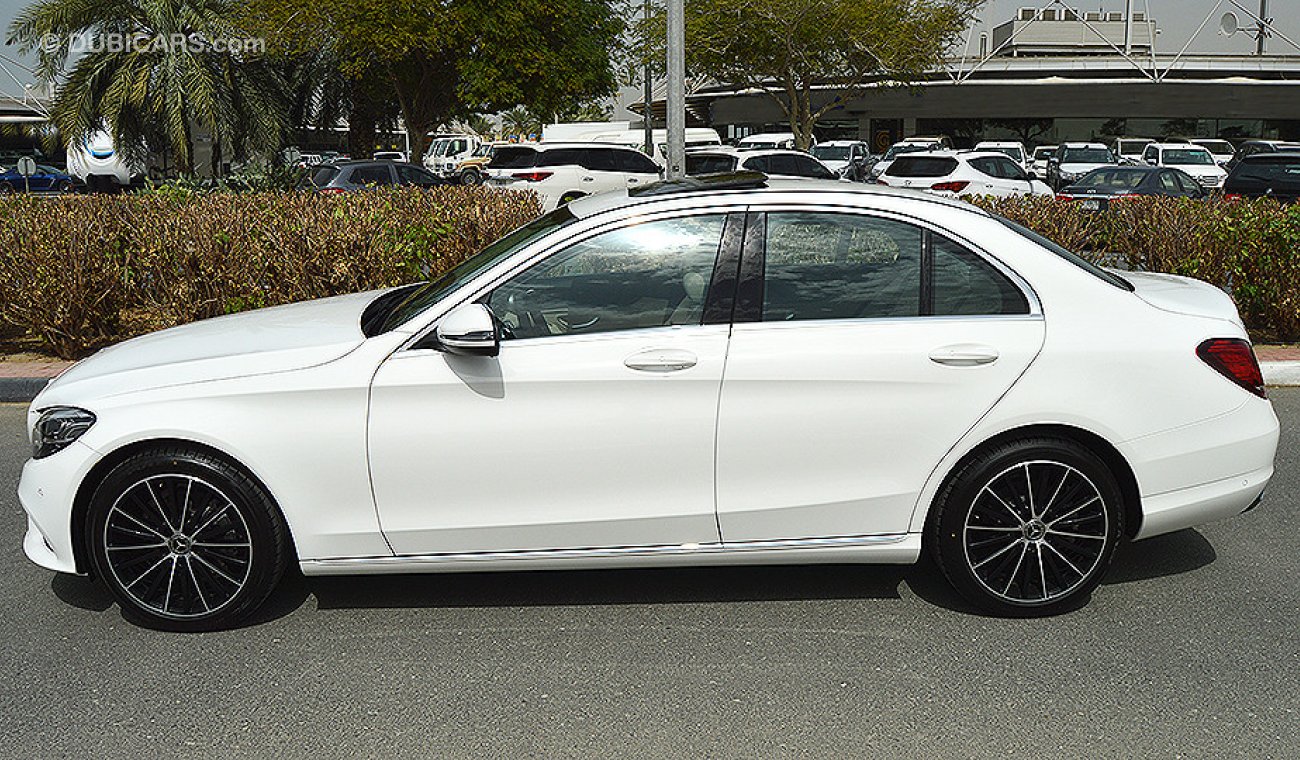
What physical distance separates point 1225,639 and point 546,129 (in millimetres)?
36620

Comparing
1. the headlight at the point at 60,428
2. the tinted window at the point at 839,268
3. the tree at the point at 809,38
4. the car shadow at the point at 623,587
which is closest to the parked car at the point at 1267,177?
the car shadow at the point at 623,587

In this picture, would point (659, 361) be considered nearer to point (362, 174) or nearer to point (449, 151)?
point (362, 174)

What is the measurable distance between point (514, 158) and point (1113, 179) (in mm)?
11522

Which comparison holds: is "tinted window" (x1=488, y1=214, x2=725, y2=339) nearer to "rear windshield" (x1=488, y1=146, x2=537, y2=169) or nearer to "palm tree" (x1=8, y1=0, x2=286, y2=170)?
"rear windshield" (x1=488, y1=146, x2=537, y2=169)

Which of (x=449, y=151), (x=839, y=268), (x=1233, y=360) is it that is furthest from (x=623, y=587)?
(x=449, y=151)

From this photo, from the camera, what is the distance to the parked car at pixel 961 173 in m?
22.7

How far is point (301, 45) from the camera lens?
97.5 feet

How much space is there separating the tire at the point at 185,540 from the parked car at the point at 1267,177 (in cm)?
1942

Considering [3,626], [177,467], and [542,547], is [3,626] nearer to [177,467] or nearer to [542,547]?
[177,467]

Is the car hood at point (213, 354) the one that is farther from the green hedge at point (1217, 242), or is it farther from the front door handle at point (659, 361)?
the green hedge at point (1217, 242)

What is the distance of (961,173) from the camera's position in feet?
75.3

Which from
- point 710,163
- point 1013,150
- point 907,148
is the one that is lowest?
point 1013,150

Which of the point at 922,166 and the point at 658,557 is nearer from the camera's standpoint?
the point at 658,557

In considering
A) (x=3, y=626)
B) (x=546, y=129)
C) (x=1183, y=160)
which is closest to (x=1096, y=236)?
(x=3, y=626)
